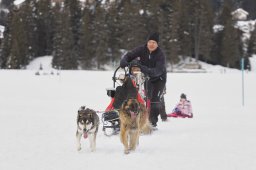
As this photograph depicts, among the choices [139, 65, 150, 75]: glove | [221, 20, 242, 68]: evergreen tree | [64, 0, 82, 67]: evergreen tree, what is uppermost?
[64, 0, 82, 67]: evergreen tree

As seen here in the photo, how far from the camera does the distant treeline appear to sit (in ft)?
200

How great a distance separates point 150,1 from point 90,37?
392 inches

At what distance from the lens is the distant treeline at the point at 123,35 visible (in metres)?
61.0

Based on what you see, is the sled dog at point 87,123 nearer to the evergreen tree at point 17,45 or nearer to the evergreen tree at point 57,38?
the evergreen tree at point 57,38

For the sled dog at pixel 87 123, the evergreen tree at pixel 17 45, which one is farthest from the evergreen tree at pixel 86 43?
the sled dog at pixel 87 123

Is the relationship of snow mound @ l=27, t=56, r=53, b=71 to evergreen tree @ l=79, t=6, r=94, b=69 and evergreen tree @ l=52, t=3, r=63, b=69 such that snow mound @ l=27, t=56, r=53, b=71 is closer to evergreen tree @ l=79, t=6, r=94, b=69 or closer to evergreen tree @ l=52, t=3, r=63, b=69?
evergreen tree @ l=52, t=3, r=63, b=69

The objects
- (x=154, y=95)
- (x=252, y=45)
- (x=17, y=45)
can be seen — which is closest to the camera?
(x=154, y=95)

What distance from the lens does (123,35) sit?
6150 cm

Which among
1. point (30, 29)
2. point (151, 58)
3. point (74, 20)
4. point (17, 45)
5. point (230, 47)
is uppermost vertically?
point (74, 20)

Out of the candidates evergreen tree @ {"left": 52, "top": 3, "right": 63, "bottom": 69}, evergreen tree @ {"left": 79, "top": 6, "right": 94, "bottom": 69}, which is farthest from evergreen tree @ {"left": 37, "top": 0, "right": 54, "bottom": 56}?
evergreen tree @ {"left": 79, "top": 6, "right": 94, "bottom": 69}

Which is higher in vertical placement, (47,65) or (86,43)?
(86,43)

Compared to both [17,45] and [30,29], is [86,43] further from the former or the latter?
[30,29]

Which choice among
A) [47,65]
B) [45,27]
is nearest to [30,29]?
[45,27]

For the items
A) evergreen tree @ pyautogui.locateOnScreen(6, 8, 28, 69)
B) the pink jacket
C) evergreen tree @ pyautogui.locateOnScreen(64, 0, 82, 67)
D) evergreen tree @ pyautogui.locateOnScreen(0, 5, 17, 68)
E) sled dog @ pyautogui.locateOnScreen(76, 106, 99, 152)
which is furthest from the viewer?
evergreen tree @ pyautogui.locateOnScreen(64, 0, 82, 67)
